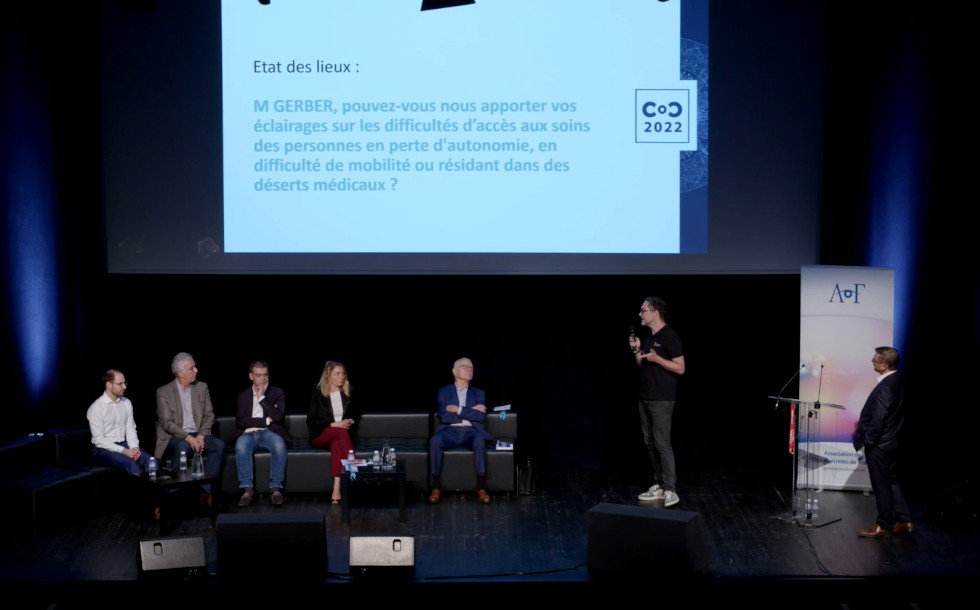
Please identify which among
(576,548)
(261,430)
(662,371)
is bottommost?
(576,548)

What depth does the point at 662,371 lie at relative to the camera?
276 inches

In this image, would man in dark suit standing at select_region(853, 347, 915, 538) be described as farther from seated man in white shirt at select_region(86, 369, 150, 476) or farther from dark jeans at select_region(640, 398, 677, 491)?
seated man in white shirt at select_region(86, 369, 150, 476)

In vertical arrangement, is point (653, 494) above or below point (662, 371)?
below

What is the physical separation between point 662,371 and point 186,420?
3327mm

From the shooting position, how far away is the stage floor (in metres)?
4.80

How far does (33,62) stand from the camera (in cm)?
734

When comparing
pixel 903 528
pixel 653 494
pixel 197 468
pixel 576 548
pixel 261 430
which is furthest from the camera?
pixel 261 430

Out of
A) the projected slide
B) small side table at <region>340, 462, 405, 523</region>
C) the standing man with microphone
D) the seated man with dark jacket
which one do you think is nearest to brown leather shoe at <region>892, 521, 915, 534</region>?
the standing man with microphone

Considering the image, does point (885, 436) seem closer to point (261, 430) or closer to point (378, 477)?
point (378, 477)

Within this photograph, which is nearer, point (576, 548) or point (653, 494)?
point (576, 548)

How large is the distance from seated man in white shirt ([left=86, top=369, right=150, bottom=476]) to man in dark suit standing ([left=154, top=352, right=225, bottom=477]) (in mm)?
233

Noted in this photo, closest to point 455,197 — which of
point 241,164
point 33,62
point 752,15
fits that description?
A: point 241,164

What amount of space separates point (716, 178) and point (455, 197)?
1.90m

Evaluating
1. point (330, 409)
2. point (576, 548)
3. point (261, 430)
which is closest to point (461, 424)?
point (330, 409)
